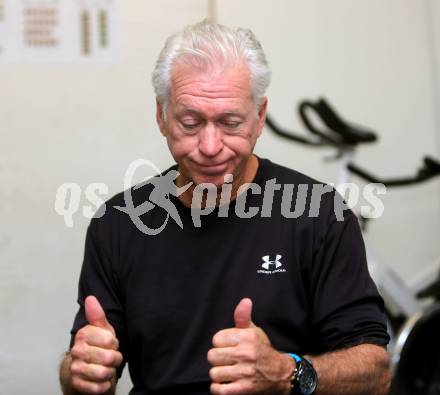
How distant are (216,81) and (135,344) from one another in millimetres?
601

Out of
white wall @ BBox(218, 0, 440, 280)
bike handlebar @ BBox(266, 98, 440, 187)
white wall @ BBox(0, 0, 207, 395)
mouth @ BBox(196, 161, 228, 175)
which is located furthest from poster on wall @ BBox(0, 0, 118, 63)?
mouth @ BBox(196, 161, 228, 175)

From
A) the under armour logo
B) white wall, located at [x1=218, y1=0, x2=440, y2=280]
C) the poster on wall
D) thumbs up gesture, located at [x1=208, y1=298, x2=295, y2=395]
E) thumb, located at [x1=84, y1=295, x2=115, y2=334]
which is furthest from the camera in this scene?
white wall, located at [x1=218, y1=0, x2=440, y2=280]

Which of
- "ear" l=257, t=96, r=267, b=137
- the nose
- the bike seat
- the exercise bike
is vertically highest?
"ear" l=257, t=96, r=267, b=137

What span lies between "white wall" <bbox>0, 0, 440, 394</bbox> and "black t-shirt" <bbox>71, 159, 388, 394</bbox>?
134 cm

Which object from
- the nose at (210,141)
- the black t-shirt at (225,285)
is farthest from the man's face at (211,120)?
the black t-shirt at (225,285)

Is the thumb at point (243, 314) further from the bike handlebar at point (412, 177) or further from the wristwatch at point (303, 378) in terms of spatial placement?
the bike handlebar at point (412, 177)

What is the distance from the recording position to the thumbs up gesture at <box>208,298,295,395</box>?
53.5 inches

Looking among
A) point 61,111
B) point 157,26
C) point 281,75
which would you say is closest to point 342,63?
point 281,75

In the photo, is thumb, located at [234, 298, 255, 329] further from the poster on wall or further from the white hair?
the poster on wall

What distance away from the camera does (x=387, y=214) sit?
3309 mm

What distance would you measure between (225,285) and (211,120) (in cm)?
35

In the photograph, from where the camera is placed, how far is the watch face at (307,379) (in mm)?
1436

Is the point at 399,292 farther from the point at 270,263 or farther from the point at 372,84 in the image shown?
the point at 270,263

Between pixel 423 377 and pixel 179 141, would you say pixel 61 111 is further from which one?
pixel 423 377
